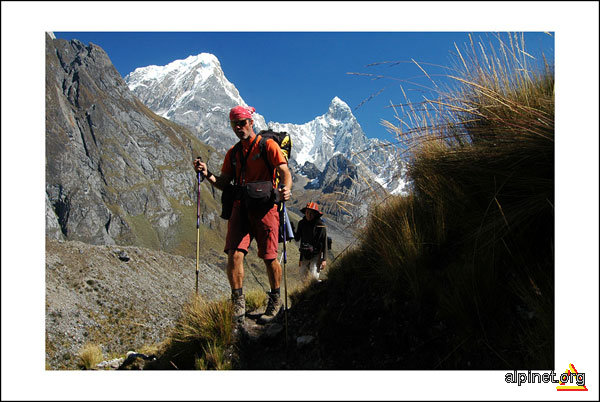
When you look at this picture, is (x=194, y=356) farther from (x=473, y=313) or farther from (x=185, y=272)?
(x=185, y=272)

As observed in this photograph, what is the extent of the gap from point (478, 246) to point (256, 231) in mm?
2572

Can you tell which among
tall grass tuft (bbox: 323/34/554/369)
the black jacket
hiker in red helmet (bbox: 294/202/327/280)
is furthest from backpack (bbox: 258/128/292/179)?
the black jacket

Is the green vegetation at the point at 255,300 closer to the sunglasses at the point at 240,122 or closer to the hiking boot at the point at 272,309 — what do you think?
the hiking boot at the point at 272,309

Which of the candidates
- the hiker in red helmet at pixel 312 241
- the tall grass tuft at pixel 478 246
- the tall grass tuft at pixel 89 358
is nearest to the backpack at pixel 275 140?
the tall grass tuft at pixel 478 246

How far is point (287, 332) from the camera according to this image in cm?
441

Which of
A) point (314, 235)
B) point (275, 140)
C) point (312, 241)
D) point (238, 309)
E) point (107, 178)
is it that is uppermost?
point (107, 178)

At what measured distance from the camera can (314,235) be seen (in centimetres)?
779

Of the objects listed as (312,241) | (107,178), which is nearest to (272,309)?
(312,241)

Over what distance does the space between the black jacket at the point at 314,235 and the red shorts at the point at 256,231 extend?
2696mm

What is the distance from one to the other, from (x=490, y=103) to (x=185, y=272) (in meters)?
59.1

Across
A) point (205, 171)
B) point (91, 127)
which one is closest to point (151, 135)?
point (91, 127)

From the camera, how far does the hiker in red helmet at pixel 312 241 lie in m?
7.69

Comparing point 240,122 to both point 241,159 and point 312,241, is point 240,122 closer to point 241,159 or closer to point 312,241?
point 241,159
